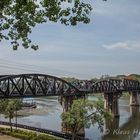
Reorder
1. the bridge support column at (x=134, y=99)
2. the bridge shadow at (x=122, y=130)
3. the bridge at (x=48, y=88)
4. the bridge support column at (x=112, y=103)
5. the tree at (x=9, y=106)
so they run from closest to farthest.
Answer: the bridge at (x=48, y=88) → the bridge shadow at (x=122, y=130) → the tree at (x=9, y=106) → the bridge support column at (x=112, y=103) → the bridge support column at (x=134, y=99)

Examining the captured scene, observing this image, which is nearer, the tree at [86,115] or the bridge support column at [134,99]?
the tree at [86,115]

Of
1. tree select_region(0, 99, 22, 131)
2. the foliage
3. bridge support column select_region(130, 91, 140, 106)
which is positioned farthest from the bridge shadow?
bridge support column select_region(130, 91, 140, 106)

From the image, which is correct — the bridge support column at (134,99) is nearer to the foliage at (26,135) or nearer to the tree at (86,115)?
the foliage at (26,135)

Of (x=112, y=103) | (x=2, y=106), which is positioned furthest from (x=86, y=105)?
(x=112, y=103)

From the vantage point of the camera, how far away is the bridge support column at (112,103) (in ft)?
338

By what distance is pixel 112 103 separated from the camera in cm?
Answer: 10475

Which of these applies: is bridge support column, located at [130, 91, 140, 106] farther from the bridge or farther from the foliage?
the foliage

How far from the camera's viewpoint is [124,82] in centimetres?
13275

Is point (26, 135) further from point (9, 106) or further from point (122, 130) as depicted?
point (122, 130)

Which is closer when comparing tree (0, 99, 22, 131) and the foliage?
the foliage

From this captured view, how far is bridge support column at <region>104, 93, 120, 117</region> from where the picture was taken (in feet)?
338

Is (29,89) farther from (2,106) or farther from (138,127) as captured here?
(138,127)

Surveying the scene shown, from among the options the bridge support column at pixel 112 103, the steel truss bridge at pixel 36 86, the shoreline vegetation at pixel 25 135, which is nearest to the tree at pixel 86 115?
the shoreline vegetation at pixel 25 135

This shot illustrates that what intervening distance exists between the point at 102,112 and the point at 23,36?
39528 millimetres
